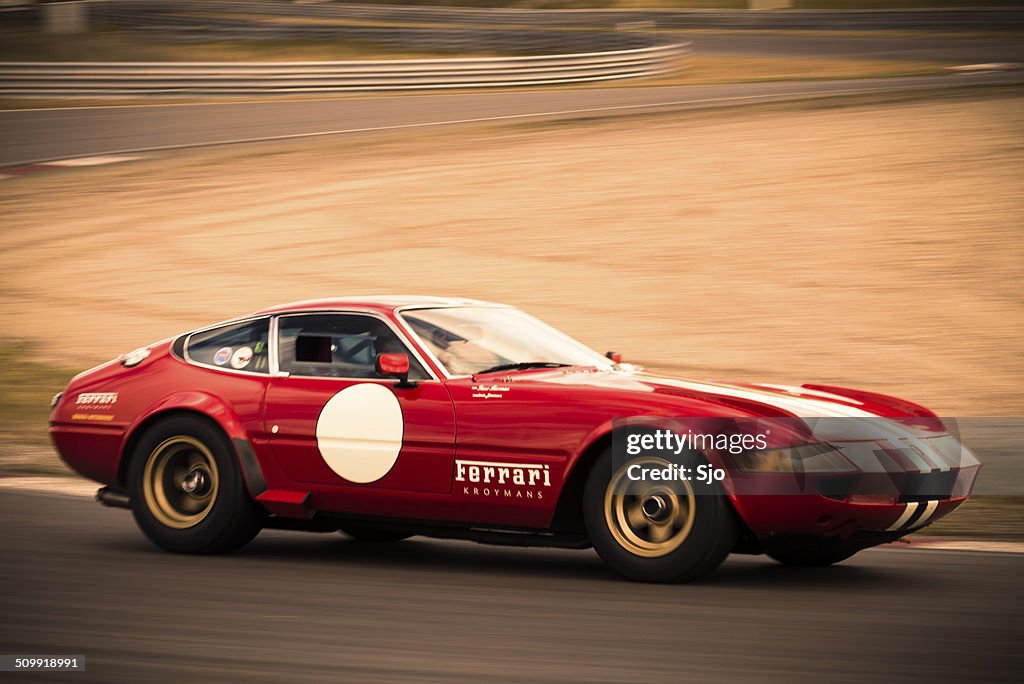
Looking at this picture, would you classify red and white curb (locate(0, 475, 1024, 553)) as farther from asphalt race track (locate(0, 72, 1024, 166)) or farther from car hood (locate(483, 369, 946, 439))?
asphalt race track (locate(0, 72, 1024, 166))

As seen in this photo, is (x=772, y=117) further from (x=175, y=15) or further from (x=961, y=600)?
(x=175, y=15)

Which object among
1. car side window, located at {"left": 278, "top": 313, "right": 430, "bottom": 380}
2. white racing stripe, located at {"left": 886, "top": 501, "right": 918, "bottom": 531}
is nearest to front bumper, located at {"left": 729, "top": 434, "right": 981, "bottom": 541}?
white racing stripe, located at {"left": 886, "top": 501, "right": 918, "bottom": 531}

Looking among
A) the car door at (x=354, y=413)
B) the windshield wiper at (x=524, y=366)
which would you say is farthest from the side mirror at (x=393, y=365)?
the windshield wiper at (x=524, y=366)

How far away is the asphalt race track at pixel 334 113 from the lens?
2658 centimetres

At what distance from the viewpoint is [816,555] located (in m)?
7.06

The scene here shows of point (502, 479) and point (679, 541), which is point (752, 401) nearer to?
point (679, 541)

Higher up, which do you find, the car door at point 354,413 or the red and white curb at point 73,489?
the car door at point 354,413

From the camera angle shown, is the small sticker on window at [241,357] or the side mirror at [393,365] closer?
the side mirror at [393,365]

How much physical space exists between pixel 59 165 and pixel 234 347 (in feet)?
60.0

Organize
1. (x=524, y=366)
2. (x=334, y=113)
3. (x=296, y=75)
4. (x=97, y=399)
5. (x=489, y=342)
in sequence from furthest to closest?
(x=296, y=75) → (x=334, y=113) → (x=97, y=399) → (x=489, y=342) → (x=524, y=366)

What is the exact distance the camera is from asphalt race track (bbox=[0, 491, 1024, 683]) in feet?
16.4

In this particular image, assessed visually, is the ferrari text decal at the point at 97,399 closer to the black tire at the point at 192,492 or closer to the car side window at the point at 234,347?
the black tire at the point at 192,492

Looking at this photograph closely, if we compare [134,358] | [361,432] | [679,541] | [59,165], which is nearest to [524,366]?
[361,432]

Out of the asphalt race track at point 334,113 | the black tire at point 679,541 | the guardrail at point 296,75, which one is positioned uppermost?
the guardrail at point 296,75
